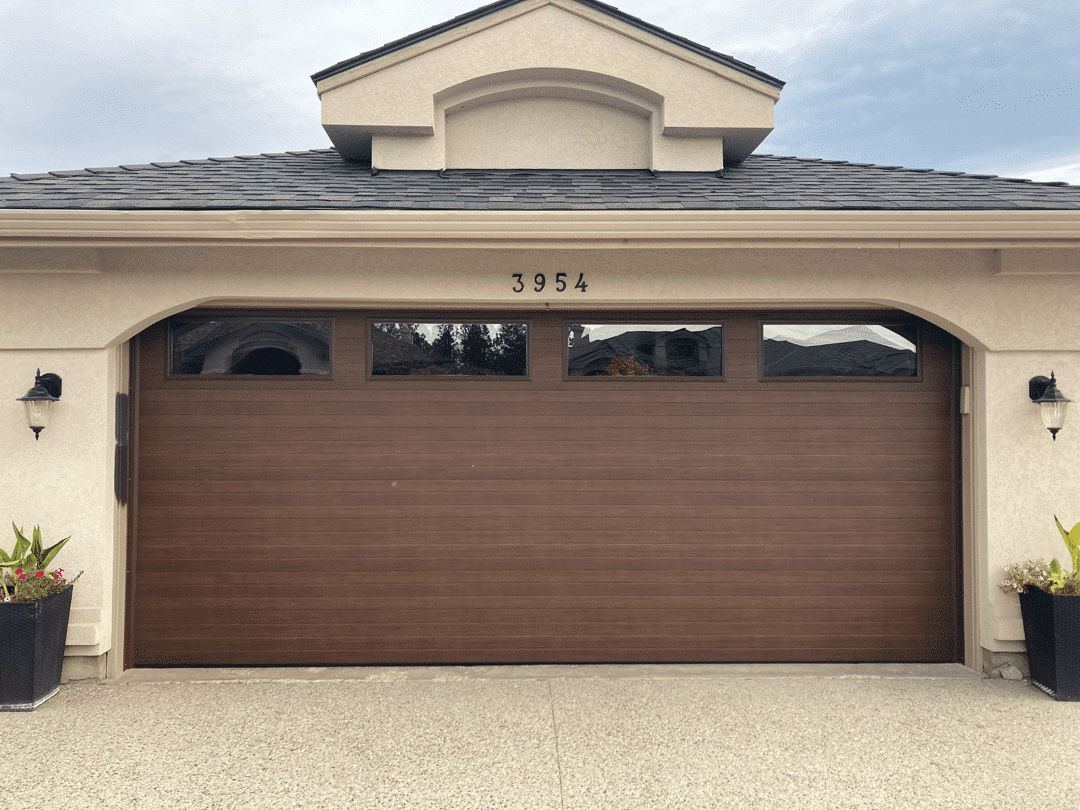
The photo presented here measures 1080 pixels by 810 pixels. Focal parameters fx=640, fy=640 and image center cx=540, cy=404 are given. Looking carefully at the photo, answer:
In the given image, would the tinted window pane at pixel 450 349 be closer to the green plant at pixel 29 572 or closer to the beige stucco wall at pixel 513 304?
the beige stucco wall at pixel 513 304

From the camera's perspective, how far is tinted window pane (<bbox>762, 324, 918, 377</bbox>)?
502cm

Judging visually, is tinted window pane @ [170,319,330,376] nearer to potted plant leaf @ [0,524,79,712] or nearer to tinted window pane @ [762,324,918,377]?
potted plant leaf @ [0,524,79,712]

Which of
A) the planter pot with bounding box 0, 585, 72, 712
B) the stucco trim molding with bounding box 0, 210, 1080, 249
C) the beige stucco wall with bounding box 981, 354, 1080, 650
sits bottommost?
the planter pot with bounding box 0, 585, 72, 712

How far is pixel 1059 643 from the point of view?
13.9ft

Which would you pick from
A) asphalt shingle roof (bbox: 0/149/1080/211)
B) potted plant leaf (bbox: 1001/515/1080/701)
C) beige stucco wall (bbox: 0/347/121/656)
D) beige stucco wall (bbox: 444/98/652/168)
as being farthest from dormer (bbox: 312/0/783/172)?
potted plant leaf (bbox: 1001/515/1080/701)

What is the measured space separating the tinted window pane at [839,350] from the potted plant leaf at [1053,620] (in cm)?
156

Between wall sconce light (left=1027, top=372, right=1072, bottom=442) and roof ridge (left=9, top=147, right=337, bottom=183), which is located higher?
roof ridge (left=9, top=147, right=337, bottom=183)

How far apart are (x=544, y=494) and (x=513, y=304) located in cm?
147

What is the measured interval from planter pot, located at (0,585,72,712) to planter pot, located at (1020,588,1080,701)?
660 centimetres

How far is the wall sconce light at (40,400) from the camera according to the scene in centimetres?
444

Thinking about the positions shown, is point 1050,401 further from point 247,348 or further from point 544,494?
point 247,348

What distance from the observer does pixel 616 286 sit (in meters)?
4.75

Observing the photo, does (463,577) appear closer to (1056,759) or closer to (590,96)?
(1056,759)

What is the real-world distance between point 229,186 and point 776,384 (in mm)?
4560
